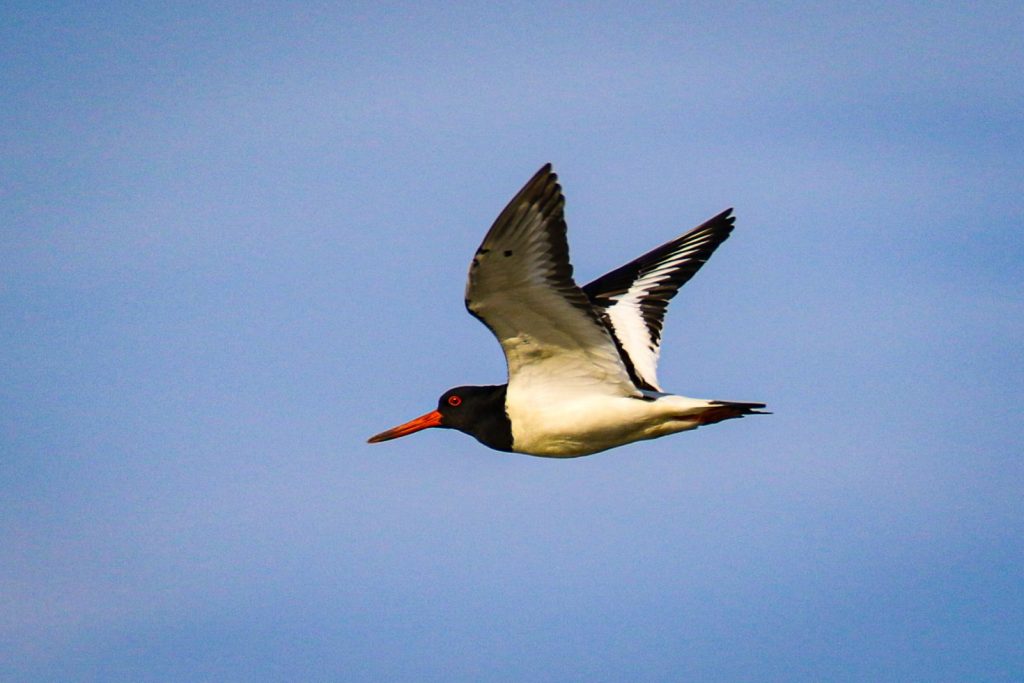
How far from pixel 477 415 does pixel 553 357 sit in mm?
1353

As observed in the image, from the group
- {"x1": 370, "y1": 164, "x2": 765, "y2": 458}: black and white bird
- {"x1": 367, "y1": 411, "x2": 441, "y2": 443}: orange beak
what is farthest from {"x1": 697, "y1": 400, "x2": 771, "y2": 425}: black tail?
{"x1": 367, "y1": 411, "x2": 441, "y2": 443}: orange beak

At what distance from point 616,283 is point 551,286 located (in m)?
4.12

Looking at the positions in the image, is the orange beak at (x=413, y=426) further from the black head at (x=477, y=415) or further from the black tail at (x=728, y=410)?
the black tail at (x=728, y=410)

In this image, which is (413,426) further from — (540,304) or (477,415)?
(540,304)

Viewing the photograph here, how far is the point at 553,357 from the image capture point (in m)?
13.2

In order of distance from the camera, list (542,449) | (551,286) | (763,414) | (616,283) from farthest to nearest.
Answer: (616,283) < (542,449) < (763,414) < (551,286)

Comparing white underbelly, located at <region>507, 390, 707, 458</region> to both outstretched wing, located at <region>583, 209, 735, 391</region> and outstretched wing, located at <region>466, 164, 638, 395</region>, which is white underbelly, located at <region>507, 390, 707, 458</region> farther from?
outstretched wing, located at <region>583, 209, 735, 391</region>

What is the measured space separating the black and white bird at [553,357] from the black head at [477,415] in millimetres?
13

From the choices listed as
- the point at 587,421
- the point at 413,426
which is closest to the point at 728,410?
the point at 587,421

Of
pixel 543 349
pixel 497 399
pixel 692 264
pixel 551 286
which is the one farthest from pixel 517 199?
pixel 692 264

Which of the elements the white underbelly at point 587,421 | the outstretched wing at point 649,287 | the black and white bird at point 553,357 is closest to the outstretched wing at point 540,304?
the black and white bird at point 553,357

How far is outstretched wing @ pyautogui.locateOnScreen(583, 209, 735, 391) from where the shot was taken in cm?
1520

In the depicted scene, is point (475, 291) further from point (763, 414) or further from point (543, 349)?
point (763, 414)

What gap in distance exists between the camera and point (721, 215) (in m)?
16.2
